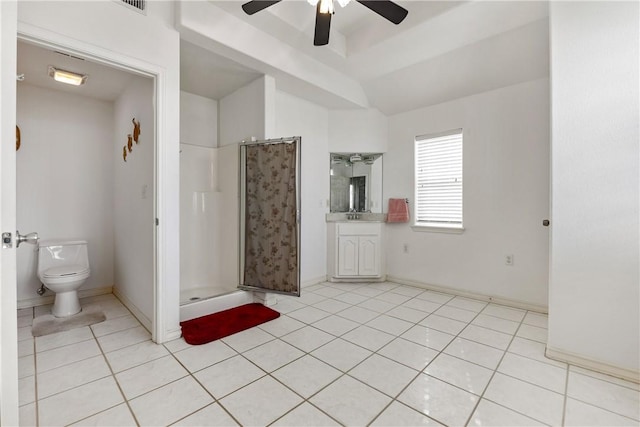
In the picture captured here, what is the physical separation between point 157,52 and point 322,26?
1324 millimetres

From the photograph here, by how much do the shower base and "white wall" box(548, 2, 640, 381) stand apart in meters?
2.83

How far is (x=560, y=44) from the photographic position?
2047 mm

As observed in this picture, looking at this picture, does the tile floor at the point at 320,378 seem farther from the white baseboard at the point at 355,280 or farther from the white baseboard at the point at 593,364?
the white baseboard at the point at 355,280

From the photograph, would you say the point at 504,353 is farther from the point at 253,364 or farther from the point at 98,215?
the point at 98,215

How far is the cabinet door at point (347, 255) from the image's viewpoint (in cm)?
407

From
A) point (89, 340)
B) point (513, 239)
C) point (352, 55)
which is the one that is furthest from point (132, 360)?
point (513, 239)

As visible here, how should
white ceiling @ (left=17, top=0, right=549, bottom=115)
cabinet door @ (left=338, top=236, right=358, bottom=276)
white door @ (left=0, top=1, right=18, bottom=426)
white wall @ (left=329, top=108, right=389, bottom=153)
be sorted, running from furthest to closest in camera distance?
1. white wall @ (left=329, top=108, right=389, bottom=153)
2. cabinet door @ (left=338, top=236, right=358, bottom=276)
3. white ceiling @ (left=17, top=0, right=549, bottom=115)
4. white door @ (left=0, top=1, right=18, bottom=426)

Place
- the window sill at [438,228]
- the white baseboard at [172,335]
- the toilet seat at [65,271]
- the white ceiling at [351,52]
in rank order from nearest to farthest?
the white baseboard at [172,335] < the white ceiling at [351,52] < the toilet seat at [65,271] < the window sill at [438,228]

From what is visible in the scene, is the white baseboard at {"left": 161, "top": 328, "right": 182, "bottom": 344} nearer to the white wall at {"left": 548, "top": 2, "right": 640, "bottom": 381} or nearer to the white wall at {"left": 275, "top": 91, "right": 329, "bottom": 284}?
the white wall at {"left": 275, "top": 91, "right": 329, "bottom": 284}

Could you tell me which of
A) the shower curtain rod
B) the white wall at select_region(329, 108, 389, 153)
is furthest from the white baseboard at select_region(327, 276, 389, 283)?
the shower curtain rod

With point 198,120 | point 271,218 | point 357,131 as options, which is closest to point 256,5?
point 271,218

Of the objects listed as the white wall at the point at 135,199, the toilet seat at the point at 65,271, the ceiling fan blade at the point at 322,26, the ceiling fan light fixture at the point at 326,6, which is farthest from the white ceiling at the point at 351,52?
the toilet seat at the point at 65,271

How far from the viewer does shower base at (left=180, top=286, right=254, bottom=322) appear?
2707mm

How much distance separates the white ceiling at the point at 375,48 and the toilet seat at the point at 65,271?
231 centimetres
